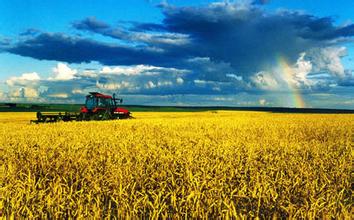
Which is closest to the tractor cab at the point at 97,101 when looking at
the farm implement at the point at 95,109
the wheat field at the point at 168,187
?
the farm implement at the point at 95,109

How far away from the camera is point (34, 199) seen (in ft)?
16.8

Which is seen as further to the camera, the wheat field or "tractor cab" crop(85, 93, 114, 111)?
"tractor cab" crop(85, 93, 114, 111)

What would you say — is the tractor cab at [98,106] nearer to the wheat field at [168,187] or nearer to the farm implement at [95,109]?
the farm implement at [95,109]

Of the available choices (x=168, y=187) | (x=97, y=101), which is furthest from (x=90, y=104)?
(x=168, y=187)

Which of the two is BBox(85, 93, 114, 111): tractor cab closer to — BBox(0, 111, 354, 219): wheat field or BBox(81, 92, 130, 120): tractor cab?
BBox(81, 92, 130, 120): tractor cab

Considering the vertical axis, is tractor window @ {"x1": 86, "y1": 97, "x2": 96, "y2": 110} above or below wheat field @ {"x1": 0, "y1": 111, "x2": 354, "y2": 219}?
above

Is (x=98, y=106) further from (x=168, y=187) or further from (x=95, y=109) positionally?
(x=168, y=187)

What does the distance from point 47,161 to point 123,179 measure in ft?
9.72

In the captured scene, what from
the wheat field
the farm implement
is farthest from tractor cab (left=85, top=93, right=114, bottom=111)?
the wheat field

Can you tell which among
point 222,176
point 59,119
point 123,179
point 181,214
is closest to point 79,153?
point 123,179

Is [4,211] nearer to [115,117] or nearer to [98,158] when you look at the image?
[98,158]

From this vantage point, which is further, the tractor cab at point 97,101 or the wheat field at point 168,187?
the tractor cab at point 97,101

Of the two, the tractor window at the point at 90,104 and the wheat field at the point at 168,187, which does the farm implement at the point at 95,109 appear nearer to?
the tractor window at the point at 90,104

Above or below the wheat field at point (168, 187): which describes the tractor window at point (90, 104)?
above
